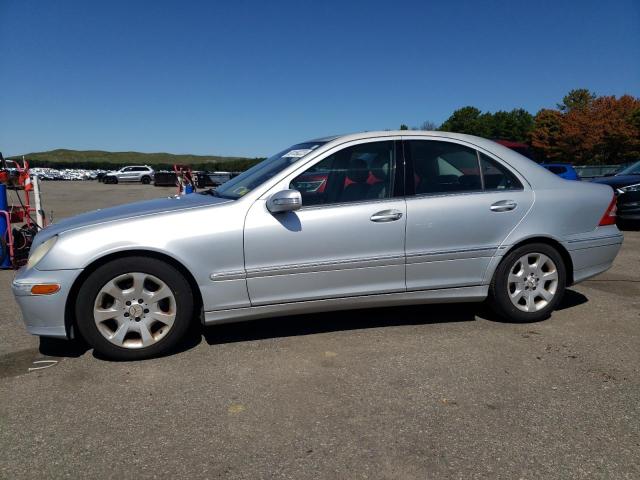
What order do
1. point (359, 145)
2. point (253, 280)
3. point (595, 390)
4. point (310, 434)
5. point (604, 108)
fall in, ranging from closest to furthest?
point (310, 434), point (595, 390), point (253, 280), point (359, 145), point (604, 108)

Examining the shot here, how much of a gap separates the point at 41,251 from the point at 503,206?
136 inches

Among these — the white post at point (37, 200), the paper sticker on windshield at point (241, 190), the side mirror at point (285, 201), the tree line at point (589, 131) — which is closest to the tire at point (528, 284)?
the side mirror at point (285, 201)

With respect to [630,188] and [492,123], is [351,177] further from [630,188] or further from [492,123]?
[492,123]

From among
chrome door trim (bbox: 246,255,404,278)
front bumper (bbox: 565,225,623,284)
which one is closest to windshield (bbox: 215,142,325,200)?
chrome door trim (bbox: 246,255,404,278)

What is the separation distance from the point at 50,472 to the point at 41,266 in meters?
1.52

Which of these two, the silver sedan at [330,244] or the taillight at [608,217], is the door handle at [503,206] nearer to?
the silver sedan at [330,244]

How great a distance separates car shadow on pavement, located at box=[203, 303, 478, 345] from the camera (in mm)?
3971

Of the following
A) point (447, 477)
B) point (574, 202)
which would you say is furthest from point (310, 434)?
point (574, 202)

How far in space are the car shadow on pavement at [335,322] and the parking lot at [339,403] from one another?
0.03 meters

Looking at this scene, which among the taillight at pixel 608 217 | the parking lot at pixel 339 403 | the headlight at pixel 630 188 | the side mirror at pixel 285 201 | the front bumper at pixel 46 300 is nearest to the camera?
the parking lot at pixel 339 403

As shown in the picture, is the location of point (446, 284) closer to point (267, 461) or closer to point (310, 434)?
point (310, 434)

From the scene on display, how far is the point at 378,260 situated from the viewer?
372 cm

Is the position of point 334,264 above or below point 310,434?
above

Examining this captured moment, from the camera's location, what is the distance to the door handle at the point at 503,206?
13.1 ft
